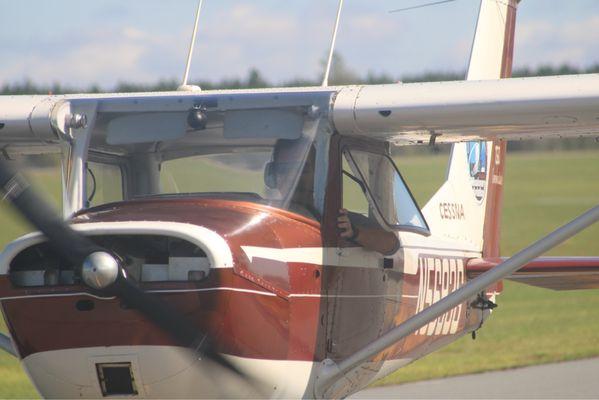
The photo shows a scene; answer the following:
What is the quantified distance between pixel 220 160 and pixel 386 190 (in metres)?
1.28

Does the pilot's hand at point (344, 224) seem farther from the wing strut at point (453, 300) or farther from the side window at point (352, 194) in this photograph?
the wing strut at point (453, 300)

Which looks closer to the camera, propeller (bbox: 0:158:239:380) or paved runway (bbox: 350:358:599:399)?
propeller (bbox: 0:158:239:380)

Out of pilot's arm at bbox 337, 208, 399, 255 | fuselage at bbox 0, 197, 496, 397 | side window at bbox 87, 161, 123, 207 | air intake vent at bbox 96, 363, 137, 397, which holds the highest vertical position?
side window at bbox 87, 161, 123, 207

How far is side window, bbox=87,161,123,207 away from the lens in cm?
672

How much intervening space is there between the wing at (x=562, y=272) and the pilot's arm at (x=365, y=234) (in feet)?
4.56

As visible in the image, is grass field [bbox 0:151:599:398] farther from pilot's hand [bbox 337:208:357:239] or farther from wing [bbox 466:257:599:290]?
wing [bbox 466:257:599:290]

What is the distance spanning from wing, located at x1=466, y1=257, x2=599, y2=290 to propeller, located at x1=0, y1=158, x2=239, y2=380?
139 inches

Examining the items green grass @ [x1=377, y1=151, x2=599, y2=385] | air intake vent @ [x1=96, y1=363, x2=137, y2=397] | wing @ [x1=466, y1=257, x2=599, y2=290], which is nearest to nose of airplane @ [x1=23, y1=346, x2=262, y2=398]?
air intake vent @ [x1=96, y1=363, x2=137, y2=397]

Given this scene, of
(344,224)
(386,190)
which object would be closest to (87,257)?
(344,224)

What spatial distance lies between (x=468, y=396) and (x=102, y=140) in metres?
5.38

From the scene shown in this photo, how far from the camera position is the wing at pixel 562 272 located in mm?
8266

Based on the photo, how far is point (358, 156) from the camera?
6.93m

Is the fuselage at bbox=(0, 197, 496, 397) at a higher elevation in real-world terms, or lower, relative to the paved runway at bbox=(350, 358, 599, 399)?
higher

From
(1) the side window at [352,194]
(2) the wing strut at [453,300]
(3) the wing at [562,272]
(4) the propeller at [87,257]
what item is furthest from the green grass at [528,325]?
(4) the propeller at [87,257]
